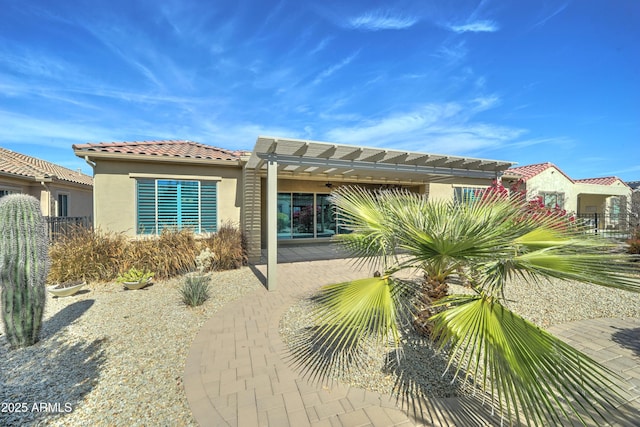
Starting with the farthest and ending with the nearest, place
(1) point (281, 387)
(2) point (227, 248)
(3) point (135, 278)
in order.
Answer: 1. (2) point (227, 248)
2. (3) point (135, 278)
3. (1) point (281, 387)

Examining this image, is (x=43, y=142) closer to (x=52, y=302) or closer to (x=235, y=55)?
(x=235, y=55)

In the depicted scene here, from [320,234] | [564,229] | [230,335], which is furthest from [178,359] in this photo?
[320,234]

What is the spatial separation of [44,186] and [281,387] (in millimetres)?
17733

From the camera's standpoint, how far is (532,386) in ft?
5.82

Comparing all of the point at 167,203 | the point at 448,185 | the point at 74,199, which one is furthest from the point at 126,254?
the point at 448,185

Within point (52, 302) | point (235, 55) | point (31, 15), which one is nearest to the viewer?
point (52, 302)

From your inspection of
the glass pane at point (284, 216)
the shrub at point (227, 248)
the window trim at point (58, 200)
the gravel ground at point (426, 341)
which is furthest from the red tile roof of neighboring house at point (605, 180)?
the window trim at point (58, 200)

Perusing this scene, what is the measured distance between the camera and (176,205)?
9.99m

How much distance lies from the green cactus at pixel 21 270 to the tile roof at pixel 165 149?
526 cm

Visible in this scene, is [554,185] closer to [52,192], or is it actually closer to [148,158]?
[148,158]

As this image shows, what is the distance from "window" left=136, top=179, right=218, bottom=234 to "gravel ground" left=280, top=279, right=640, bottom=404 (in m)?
6.19

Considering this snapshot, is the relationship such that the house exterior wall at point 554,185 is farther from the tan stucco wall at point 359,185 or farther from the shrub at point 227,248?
the shrub at point 227,248

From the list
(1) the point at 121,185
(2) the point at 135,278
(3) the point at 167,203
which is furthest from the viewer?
(3) the point at 167,203

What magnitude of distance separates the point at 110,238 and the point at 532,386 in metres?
10.6
